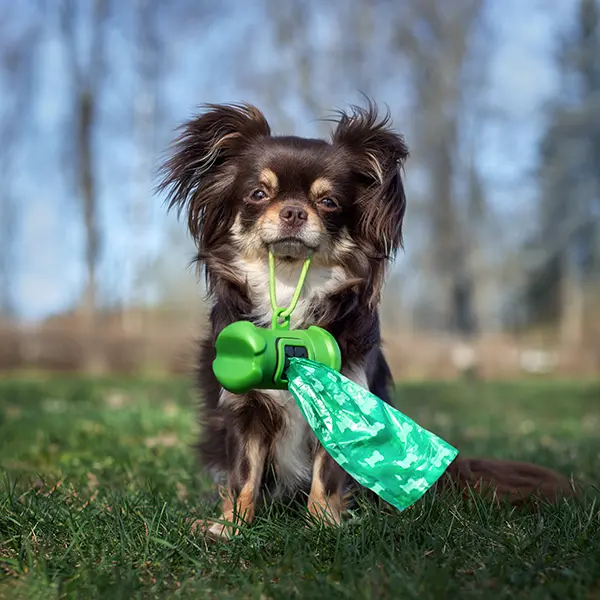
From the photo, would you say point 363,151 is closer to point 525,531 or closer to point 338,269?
point 338,269

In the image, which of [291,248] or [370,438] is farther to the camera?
[291,248]

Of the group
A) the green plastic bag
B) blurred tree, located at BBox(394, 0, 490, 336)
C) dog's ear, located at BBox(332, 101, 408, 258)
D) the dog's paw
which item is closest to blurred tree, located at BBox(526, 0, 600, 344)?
blurred tree, located at BBox(394, 0, 490, 336)

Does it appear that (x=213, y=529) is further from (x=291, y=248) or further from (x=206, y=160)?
(x=206, y=160)

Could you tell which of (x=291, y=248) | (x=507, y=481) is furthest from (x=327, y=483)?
(x=291, y=248)

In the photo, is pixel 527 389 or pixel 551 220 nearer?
pixel 527 389

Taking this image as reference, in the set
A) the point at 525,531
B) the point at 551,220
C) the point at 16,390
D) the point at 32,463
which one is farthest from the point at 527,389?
the point at 551,220

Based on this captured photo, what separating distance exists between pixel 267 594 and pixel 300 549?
35 centimetres

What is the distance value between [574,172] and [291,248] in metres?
24.5

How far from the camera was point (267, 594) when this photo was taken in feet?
7.21

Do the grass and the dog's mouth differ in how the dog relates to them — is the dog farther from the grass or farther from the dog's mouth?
the grass

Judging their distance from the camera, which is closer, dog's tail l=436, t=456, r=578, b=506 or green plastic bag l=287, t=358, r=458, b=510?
→ green plastic bag l=287, t=358, r=458, b=510

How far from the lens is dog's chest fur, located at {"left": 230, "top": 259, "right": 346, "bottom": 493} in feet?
10.7

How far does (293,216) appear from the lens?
3227 millimetres

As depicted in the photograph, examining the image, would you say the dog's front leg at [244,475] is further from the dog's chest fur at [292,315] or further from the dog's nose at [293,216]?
the dog's nose at [293,216]
